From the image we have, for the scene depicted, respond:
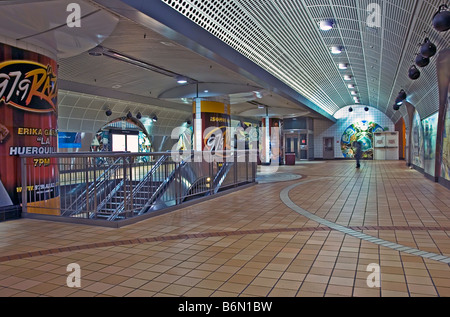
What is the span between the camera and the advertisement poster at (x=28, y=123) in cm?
614

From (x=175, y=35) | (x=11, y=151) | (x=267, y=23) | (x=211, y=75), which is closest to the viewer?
(x=11, y=151)

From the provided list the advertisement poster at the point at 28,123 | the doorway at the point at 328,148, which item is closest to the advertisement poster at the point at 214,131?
the advertisement poster at the point at 28,123

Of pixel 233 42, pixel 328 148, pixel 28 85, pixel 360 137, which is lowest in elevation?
pixel 328 148

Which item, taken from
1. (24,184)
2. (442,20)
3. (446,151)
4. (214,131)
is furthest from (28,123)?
(446,151)

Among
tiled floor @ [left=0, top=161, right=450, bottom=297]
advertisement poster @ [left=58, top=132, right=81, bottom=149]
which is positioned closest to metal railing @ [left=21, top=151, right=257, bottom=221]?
tiled floor @ [left=0, top=161, right=450, bottom=297]

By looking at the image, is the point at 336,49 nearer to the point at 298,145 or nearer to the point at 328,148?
the point at 298,145

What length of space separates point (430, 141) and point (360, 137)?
20448 mm

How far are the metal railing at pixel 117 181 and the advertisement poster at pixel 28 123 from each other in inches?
1.0

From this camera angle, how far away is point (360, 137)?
108ft

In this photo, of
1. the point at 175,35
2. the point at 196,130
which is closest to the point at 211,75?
the point at 196,130

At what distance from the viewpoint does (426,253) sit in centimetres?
409

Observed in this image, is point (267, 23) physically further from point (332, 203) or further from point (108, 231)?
point (108, 231)

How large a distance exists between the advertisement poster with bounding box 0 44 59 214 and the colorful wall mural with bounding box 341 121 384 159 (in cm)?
2940
